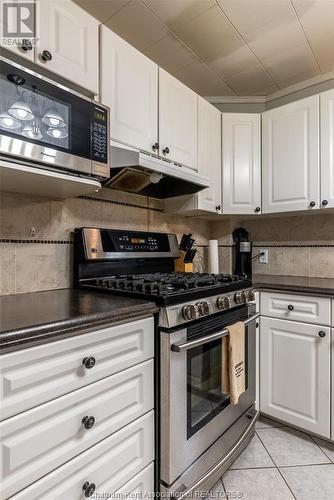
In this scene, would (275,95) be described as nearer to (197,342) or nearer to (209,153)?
(209,153)

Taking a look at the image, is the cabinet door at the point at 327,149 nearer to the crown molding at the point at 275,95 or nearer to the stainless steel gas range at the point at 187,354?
the crown molding at the point at 275,95

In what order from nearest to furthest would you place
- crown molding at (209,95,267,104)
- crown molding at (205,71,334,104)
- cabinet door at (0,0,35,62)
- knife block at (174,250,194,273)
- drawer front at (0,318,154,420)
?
drawer front at (0,318,154,420) < cabinet door at (0,0,35,62) < knife block at (174,250,194,273) < crown molding at (205,71,334,104) < crown molding at (209,95,267,104)

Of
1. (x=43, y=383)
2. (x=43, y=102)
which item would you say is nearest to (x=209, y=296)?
(x=43, y=383)

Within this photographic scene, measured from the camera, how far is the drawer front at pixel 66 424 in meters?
0.74

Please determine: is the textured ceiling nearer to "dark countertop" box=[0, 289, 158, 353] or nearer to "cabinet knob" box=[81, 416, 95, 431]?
"dark countertop" box=[0, 289, 158, 353]

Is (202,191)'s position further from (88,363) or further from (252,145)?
(88,363)

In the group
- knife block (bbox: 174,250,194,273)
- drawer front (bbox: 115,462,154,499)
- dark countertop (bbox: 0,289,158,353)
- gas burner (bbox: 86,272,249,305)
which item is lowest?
drawer front (bbox: 115,462,154,499)

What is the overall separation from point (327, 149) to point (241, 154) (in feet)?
1.91

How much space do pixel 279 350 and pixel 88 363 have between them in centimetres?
136

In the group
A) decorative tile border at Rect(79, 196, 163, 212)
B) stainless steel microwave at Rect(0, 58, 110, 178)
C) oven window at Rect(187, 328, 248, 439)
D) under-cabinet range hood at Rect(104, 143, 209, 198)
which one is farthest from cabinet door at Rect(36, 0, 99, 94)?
oven window at Rect(187, 328, 248, 439)

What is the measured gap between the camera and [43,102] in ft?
3.41

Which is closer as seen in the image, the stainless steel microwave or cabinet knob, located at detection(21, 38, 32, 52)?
the stainless steel microwave

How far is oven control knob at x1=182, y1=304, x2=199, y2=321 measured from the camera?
1150 mm

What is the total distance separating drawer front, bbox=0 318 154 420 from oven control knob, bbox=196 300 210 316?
0.23 meters
